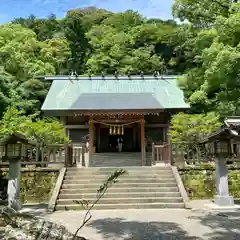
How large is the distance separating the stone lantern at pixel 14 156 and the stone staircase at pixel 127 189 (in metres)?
1.42

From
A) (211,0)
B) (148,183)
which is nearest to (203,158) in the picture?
(148,183)

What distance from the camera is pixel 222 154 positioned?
979 centimetres

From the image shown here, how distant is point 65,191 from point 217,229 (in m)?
5.85

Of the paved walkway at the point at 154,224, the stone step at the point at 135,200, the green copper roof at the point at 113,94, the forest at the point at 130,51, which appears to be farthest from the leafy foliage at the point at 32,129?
the paved walkway at the point at 154,224

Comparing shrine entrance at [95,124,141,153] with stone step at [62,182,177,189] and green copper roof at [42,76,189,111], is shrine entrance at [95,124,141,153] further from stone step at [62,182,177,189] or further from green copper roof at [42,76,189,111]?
stone step at [62,182,177,189]

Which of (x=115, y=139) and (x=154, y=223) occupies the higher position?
(x=115, y=139)

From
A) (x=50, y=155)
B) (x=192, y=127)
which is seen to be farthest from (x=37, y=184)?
(x=192, y=127)

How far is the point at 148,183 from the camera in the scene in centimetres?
1127

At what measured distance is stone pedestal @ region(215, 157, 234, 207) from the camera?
934 centimetres

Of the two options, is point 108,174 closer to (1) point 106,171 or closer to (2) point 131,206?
(1) point 106,171

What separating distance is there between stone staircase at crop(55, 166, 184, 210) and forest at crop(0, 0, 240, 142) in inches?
127

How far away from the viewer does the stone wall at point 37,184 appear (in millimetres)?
11477

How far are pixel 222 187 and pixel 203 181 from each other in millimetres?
2481

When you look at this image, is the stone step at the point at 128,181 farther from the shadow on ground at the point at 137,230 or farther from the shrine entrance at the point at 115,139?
the shrine entrance at the point at 115,139
